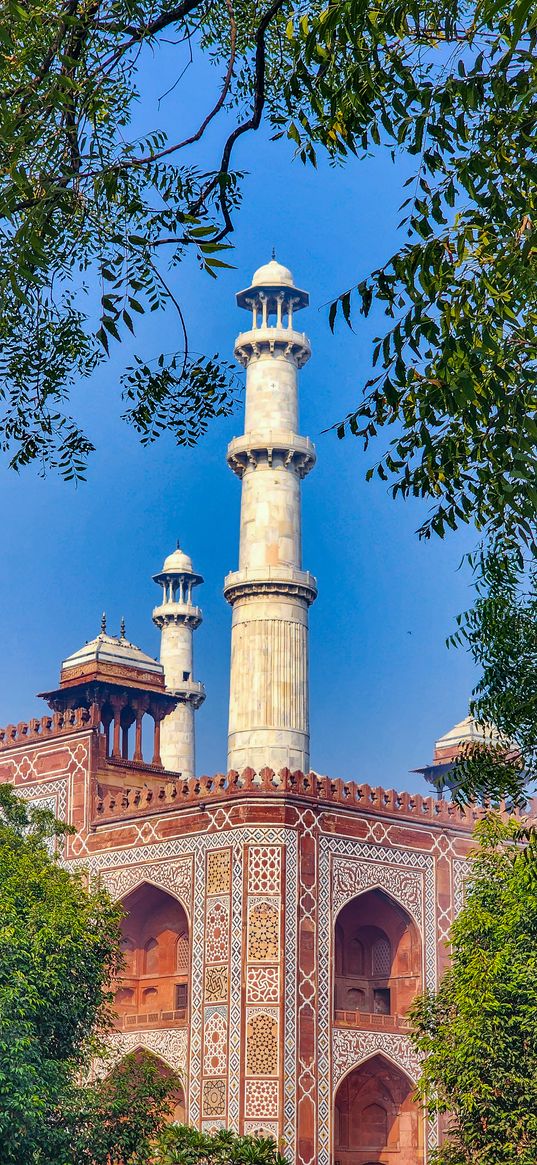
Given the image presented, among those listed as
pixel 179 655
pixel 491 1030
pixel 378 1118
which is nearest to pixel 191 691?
pixel 179 655

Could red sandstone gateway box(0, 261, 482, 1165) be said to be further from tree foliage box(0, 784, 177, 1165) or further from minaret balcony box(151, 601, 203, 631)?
minaret balcony box(151, 601, 203, 631)

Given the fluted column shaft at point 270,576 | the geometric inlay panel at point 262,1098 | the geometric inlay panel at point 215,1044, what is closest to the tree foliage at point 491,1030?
the geometric inlay panel at point 262,1098

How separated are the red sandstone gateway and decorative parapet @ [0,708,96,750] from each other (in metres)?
0.04

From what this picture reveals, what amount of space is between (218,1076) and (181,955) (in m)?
Answer: 3.41

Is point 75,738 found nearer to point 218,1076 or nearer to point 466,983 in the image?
point 218,1076

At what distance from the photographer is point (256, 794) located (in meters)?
27.5

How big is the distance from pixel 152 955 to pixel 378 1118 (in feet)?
15.9

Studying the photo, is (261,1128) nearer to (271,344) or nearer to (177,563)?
(271,344)

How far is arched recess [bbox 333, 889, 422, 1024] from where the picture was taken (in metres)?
29.0

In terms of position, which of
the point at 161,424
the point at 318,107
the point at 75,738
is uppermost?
the point at 75,738

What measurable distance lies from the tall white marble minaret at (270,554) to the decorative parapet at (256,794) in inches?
96.0

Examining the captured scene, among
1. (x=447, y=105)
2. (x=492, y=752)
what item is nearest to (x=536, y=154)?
(x=447, y=105)

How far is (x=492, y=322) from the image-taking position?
33.0ft

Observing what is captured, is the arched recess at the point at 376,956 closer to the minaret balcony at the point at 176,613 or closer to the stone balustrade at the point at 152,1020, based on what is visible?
the stone balustrade at the point at 152,1020
